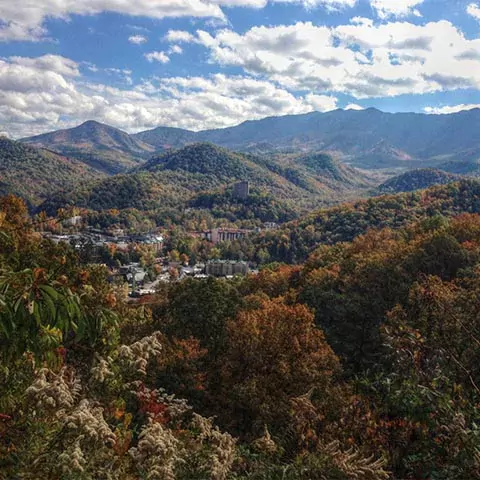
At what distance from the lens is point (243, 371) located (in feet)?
46.6

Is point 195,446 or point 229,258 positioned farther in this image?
point 229,258

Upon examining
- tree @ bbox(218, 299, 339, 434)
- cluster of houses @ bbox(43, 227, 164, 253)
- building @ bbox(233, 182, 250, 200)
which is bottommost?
cluster of houses @ bbox(43, 227, 164, 253)

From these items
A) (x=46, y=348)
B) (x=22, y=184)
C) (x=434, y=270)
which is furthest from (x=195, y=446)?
(x=22, y=184)

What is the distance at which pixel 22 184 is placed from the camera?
179 metres

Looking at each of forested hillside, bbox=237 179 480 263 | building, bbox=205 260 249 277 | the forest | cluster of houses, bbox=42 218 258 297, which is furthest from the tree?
building, bbox=205 260 249 277

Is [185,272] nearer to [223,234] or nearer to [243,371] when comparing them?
[223,234]

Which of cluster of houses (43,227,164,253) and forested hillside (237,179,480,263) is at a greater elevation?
forested hillside (237,179,480,263)

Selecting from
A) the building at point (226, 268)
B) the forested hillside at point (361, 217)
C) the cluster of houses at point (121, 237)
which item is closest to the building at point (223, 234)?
the cluster of houses at point (121, 237)

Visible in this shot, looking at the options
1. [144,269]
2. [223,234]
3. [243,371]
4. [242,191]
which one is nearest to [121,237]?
[223,234]

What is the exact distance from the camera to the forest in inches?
145

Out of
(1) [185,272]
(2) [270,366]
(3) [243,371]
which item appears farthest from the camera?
(1) [185,272]

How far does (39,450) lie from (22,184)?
196 metres

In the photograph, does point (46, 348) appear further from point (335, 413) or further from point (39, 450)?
point (335, 413)

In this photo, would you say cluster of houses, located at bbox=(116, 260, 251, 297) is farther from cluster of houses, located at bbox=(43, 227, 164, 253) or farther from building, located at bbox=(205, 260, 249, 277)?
cluster of houses, located at bbox=(43, 227, 164, 253)
